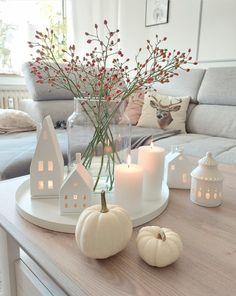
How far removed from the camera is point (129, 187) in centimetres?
63

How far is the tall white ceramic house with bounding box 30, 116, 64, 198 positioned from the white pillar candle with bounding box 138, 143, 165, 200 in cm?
23

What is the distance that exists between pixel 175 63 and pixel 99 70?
19 cm

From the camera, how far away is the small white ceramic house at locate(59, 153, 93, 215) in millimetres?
618

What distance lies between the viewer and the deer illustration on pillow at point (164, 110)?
218cm

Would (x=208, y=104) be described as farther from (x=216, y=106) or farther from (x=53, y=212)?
(x=53, y=212)

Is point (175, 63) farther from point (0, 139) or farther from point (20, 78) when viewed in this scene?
point (20, 78)

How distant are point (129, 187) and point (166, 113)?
1644mm

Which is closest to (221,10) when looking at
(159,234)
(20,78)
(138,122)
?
(138,122)

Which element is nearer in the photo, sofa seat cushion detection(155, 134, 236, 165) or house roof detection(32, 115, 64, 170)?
house roof detection(32, 115, 64, 170)

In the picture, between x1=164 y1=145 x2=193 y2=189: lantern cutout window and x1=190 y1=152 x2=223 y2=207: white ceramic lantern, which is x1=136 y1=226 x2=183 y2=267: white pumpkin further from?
x1=164 y1=145 x2=193 y2=189: lantern cutout window

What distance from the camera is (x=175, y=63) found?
671 millimetres

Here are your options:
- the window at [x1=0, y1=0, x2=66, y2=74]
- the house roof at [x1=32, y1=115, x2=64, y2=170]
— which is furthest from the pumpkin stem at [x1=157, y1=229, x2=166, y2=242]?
the window at [x1=0, y1=0, x2=66, y2=74]

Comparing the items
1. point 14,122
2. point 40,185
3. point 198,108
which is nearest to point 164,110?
point 198,108

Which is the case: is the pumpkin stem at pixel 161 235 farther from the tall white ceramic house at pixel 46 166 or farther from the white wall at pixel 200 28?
the white wall at pixel 200 28
